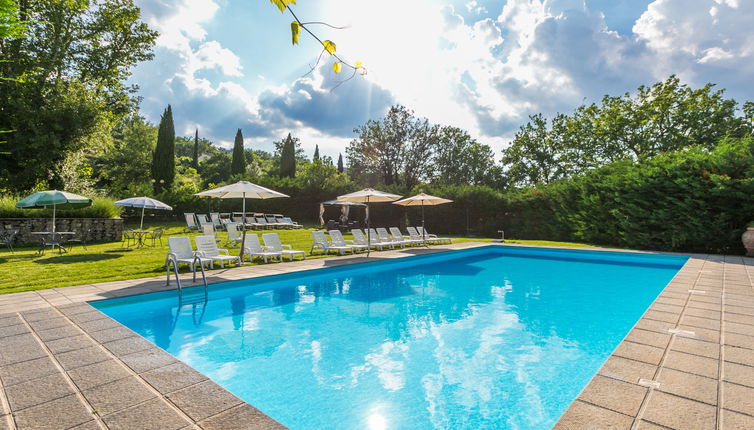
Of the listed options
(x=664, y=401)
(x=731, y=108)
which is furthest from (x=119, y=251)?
(x=731, y=108)

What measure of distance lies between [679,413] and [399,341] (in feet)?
10.2

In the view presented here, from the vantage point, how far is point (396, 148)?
33438 mm

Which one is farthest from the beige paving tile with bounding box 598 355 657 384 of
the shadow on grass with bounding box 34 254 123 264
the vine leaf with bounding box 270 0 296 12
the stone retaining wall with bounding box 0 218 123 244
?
the stone retaining wall with bounding box 0 218 123 244

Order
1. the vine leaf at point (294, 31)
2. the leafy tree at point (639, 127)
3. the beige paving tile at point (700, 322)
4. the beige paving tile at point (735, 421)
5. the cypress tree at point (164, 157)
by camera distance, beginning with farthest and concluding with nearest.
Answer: the cypress tree at point (164, 157) → the leafy tree at point (639, 127) → the beige paving tile at point (700, 322) → the beige paving tile at point (735, 421) → the vine leaf at point (294, 31)

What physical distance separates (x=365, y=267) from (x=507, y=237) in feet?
40.8

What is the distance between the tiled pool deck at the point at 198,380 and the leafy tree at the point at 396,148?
29.8m

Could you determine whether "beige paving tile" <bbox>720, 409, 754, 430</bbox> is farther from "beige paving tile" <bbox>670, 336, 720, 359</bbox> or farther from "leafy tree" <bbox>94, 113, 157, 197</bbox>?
"leafy tree" <bbox>94, 113, 157, 197</bbox>

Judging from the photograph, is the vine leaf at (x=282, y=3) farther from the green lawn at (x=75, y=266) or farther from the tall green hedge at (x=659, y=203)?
the tall green hedge at (x=659, y=203)

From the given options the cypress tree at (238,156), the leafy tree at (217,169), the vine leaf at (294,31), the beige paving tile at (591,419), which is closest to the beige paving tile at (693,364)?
the beige paving tile at (591,419)

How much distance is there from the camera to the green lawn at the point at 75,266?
654cm

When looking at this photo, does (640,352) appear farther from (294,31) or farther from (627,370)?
(294,31)

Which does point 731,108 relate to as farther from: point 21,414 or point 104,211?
point 104,211

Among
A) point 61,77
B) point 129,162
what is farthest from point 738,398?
point 129,162

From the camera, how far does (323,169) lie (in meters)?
25.9
